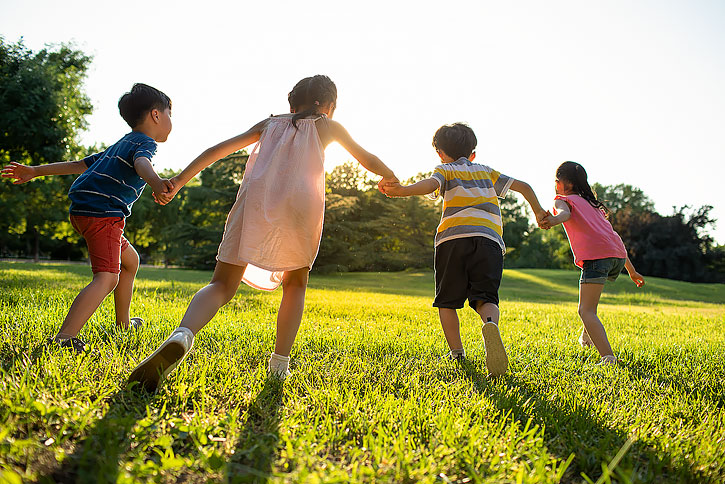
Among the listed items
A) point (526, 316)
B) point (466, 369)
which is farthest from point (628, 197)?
point (466, 369)

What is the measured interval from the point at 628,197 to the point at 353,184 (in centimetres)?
6021

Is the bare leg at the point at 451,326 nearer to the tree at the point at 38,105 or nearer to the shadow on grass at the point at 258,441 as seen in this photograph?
the shadow on grass at the point at 258,441

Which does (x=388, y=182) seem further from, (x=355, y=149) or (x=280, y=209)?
(x=280, y=209)

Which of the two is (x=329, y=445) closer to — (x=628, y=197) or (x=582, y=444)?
(x=582, y=444)

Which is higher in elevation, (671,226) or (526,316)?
(671,226)

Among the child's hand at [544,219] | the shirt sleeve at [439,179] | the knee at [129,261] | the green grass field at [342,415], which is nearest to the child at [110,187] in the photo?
the knee at [129,261]

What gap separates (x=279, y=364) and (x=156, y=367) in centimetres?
73

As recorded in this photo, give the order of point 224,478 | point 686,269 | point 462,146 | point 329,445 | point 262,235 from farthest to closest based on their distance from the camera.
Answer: point 686,269 → point 462,146 → point 262,235 → point 329,445 → point 224,478

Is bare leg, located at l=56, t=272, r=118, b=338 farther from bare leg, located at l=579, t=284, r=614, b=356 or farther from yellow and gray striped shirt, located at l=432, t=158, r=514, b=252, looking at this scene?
bare leg, located at l=579, t=284, r=614, b=356

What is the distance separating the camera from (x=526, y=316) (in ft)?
24.1

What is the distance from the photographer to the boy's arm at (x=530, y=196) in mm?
3590

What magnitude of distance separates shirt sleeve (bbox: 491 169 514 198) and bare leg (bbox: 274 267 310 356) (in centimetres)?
170

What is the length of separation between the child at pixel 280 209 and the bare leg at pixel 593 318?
2351 mm

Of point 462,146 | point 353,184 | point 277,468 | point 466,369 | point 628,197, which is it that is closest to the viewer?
point 277,468
